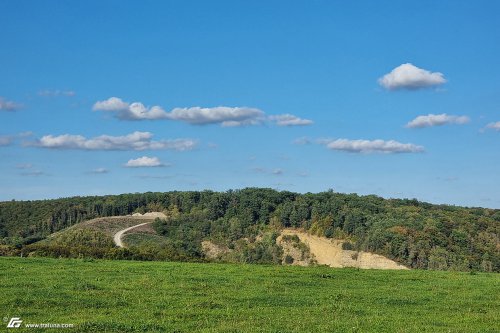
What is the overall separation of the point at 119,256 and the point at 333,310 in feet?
102

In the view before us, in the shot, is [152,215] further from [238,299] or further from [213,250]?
[238,299]

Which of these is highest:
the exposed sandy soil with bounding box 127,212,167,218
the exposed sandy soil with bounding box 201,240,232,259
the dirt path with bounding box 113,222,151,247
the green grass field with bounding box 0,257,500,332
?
the exposed sandy soil with bounding box 127,212,167,218

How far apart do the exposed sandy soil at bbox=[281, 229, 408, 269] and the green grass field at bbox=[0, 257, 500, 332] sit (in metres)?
57.9

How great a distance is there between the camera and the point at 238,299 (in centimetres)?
2264

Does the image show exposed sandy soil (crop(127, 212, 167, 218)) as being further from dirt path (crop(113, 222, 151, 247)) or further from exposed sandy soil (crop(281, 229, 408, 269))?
exposed sandy soil (crop(281, 229, 408, 269))

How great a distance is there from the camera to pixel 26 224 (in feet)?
419

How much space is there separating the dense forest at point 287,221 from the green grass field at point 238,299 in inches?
1975

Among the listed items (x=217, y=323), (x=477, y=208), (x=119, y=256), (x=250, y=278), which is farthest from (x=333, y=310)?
(x=477, y=208)

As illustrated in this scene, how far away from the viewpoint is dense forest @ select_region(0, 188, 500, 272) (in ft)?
295

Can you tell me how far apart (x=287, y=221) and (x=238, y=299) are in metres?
93.5

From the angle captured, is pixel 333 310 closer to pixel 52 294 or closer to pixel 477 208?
pixel 52 294

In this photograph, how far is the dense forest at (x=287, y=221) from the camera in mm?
89938

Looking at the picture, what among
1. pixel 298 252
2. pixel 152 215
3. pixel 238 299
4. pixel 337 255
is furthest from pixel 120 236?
pixel 238 299

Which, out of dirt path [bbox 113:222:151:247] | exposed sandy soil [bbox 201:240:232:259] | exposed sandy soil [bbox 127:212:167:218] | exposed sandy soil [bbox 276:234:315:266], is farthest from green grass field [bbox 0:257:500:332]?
exposed sandy soil [bbox 127:212:167:218]
